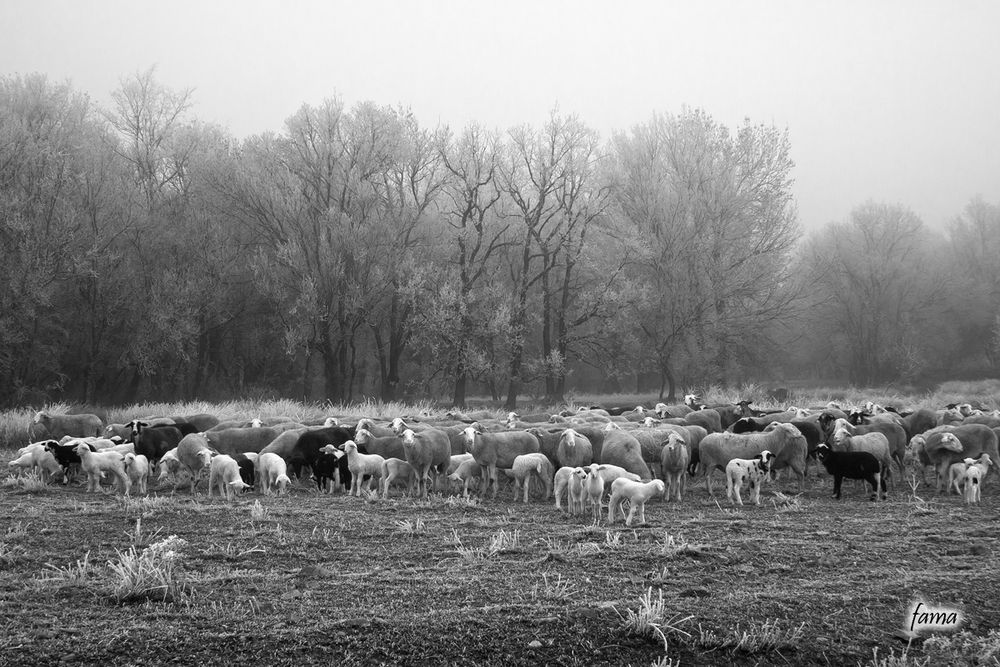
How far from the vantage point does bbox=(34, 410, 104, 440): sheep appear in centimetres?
2103

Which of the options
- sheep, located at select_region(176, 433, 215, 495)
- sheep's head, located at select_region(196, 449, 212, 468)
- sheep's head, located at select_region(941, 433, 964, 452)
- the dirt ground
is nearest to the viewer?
the dirt ground

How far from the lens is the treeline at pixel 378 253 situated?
35.8 metres

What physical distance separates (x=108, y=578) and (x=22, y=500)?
6.42 m

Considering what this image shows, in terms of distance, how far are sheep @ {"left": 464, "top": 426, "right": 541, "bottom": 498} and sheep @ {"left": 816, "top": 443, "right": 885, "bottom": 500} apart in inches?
204

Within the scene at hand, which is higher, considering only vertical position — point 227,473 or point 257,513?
point 227,473

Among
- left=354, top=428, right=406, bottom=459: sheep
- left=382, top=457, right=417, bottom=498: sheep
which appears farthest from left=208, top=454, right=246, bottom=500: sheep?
left=354, top=428, right=406, bottom=459: sheep

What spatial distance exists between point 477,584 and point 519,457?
6579 millimetres

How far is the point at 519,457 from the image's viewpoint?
560 inches

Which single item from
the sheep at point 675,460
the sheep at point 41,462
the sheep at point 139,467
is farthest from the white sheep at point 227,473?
the sheep at point 675,460

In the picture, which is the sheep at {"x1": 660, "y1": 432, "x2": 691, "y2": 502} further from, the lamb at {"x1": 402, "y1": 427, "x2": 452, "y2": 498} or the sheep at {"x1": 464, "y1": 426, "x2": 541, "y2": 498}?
the lamb at {"x1": 402, "y1": 427, "x2": 452, "y2": 498}

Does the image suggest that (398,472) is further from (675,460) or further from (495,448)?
(675,460)

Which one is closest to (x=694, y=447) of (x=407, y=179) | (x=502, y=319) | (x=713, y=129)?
(x=502, y=319)

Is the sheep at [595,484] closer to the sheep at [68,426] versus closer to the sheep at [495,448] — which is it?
the sheep at [495,448]

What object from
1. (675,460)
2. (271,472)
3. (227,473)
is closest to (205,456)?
(227,473)
